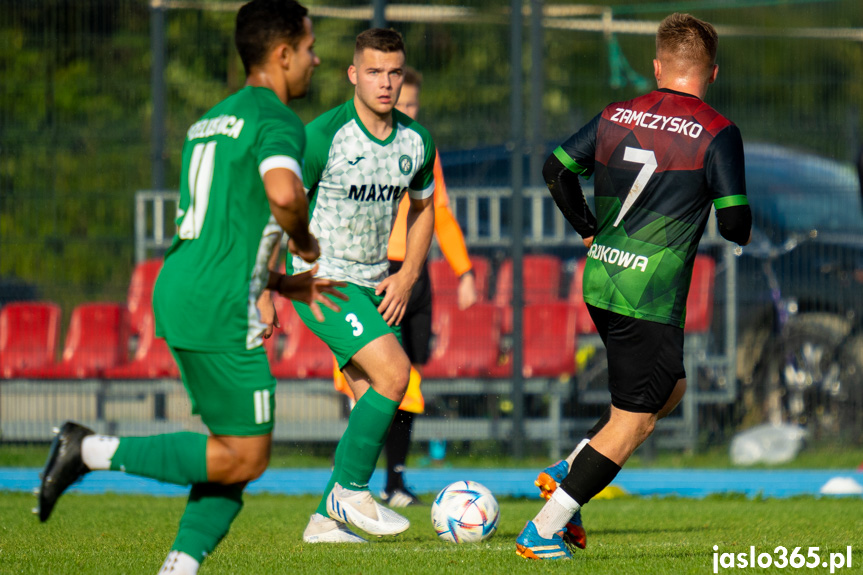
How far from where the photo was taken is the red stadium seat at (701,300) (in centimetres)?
962

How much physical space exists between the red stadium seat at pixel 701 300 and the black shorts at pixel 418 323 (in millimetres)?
3236

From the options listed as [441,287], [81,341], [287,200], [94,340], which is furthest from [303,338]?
[287,200]

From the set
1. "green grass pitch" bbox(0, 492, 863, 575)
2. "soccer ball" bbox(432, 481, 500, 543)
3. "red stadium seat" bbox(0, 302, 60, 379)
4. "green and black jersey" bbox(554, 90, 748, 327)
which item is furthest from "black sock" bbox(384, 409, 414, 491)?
"red stadium seat" bbox(0, 302, 60, 379)

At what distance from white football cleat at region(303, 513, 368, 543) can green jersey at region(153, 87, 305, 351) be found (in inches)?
74.1

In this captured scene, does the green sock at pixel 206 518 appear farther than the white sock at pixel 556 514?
No

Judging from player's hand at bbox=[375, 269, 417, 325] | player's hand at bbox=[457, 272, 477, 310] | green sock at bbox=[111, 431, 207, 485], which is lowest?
green sock at bbox=[111, 431, 207, 485]

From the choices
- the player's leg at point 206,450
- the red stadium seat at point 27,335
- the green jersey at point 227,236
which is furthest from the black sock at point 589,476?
the red stadium seat at point 27,335

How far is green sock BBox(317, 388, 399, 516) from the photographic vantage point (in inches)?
209

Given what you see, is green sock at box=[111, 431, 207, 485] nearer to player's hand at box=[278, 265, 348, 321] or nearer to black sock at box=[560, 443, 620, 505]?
player's hand at box=[278, 265, 348, 321]

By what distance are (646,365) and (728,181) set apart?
80 centimetres

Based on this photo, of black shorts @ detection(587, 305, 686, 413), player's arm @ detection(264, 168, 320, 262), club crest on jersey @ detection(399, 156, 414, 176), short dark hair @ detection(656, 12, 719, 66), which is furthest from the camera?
club crest on jersey @ detection(399, 156, 414, 176)

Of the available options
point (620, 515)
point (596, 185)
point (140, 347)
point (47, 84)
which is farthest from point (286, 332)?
point (596, 185)

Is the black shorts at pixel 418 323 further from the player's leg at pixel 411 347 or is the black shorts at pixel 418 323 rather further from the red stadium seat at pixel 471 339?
the red stadium seat at pixel 471 339

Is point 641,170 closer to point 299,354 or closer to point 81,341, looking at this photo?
point 299,354
